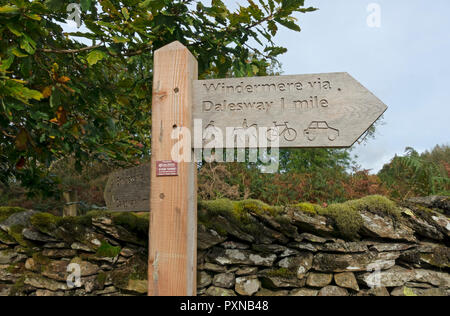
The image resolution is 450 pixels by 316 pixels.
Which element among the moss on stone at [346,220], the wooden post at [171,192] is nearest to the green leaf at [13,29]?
the wooden post at [171,192]

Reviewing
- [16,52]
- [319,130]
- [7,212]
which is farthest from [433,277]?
[7,212]

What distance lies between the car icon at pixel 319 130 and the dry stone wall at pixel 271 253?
1649mm

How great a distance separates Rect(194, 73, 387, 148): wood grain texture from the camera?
1911 millimetres

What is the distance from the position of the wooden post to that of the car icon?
75 centimetres

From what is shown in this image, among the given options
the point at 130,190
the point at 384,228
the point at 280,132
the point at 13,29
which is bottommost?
the point at 384,228

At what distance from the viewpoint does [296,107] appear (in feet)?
6.45

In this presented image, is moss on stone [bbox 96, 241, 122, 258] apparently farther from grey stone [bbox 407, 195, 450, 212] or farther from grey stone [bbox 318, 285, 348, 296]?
grey stone [bbox 407, 195, 450, 212]

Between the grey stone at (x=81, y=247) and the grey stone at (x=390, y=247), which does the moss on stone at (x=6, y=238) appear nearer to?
the grey stone at (x=81, y=247)

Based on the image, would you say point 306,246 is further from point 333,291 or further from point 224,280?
point 224,280

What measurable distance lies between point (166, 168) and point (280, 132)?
747 millimetres

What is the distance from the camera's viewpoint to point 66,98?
2859 mm

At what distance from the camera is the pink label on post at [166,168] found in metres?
1.95

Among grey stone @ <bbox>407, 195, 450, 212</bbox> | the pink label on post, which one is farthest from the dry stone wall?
the pink label on post
